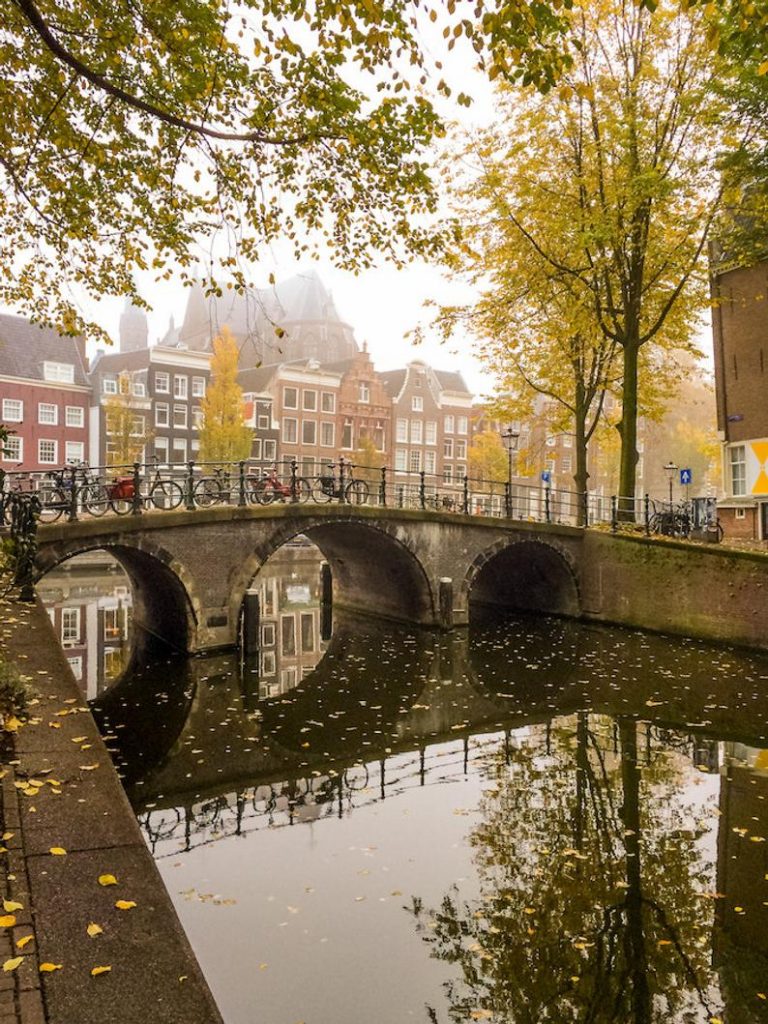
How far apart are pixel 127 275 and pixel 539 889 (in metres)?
8.97

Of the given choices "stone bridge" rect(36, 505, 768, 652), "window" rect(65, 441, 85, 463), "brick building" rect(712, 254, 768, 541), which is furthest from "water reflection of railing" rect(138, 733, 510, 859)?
"window" rect(65, 441, 85, 463)

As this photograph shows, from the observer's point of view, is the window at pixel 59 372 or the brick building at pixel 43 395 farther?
the window at pixel 59 372

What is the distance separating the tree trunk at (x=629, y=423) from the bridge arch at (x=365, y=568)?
5.23 m

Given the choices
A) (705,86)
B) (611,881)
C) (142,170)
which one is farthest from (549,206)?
(611,881)

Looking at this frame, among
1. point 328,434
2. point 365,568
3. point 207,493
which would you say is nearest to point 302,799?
point 207,493

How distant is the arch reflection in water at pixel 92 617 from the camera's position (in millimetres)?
13477

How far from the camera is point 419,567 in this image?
57.2 feet

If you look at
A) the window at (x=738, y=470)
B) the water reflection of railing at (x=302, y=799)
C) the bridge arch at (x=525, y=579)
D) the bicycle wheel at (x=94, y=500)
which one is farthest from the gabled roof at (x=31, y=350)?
the water reflection of railing at (x=302, y=799)

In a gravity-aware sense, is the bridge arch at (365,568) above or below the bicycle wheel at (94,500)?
below

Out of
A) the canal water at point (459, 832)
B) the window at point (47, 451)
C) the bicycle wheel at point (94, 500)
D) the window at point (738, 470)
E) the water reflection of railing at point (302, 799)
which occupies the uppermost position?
the window at point (47, 451)

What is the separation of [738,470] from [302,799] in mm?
16933

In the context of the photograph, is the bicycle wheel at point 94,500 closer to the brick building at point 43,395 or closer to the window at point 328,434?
the brick building at point 43,395

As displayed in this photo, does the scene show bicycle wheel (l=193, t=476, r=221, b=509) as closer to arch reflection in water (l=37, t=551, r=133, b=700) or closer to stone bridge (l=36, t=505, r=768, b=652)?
stone bridge (l=36, t=505, r=768, b=652)

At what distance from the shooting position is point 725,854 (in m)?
6.17
